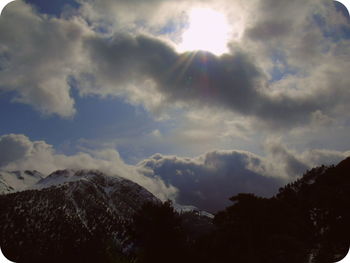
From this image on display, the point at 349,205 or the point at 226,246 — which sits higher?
the point at 349,205

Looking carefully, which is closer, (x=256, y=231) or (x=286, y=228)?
(x=256, y=231)

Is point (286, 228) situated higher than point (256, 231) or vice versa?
point (286, 228)

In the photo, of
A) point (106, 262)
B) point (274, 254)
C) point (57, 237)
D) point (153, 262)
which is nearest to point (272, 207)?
point (274, 254)

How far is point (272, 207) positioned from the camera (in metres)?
25.9

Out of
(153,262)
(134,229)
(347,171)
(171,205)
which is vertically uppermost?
(347,171)

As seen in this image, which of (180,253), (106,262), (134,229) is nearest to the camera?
(106,262)

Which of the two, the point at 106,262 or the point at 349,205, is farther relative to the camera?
the point at 349,205

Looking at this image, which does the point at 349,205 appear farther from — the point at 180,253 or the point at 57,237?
the point at 57,237

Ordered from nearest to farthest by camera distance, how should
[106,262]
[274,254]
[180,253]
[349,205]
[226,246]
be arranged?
[106,262], [180,253], [274,254], [226,246], [349,205]

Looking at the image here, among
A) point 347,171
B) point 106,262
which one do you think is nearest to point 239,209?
point 347,171

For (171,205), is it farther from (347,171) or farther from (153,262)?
(347,171)

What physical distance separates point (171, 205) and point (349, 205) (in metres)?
14.5

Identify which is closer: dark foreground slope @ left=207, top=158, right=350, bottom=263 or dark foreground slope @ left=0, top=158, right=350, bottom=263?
dark foreground slope @ left=0, top=158, right=350, bottom=263

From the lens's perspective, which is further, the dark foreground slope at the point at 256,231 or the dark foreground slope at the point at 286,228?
the dark foreground slope at the point at 286,228
